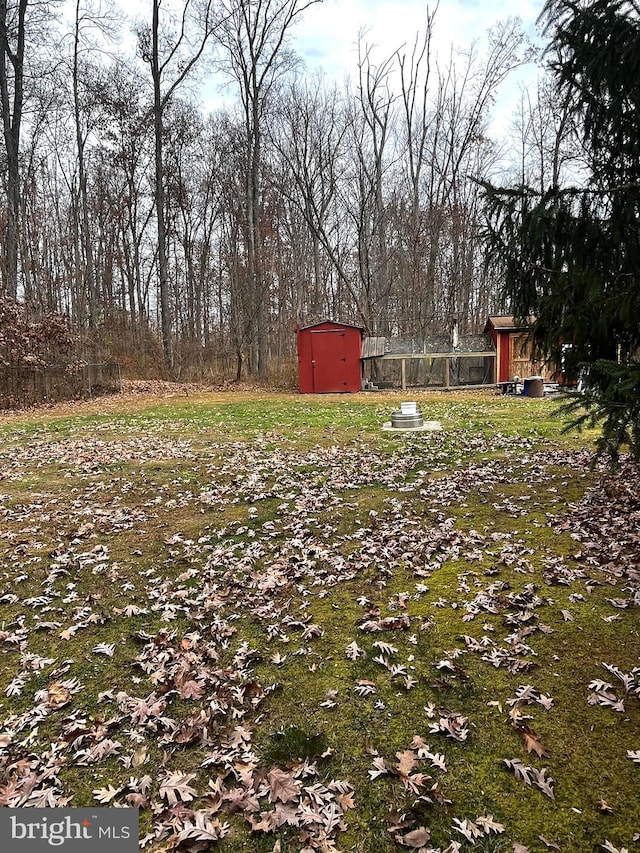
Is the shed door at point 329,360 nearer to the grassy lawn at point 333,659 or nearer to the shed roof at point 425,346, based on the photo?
the shed roof at point 425,346

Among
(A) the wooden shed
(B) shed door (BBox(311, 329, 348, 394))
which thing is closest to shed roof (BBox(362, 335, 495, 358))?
(A) the wooden shed

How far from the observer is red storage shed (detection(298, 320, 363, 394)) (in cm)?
2039

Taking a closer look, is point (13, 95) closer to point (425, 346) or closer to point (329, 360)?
point (329, 360)

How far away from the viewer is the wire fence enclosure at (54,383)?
16.4 meters

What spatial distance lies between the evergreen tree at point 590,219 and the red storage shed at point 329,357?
1623 cm

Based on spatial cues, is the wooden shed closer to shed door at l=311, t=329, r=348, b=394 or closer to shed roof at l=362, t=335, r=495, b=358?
shed roof at l=362, t=335, r=495, b=358

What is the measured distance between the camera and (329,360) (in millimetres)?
20516

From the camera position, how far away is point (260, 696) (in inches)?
113

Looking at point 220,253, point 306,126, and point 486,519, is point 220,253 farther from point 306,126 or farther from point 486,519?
point 486,519

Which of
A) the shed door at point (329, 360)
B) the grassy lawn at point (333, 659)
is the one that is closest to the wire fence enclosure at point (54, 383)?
the shed door at point (329, 360)

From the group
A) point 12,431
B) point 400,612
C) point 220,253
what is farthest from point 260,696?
point 220,253

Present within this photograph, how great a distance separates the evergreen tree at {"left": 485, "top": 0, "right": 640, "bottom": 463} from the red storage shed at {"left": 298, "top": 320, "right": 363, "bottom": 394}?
53.3ft

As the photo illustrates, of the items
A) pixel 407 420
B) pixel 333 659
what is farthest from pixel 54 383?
pixel 333 659

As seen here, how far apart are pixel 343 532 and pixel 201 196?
27643 millimetres
